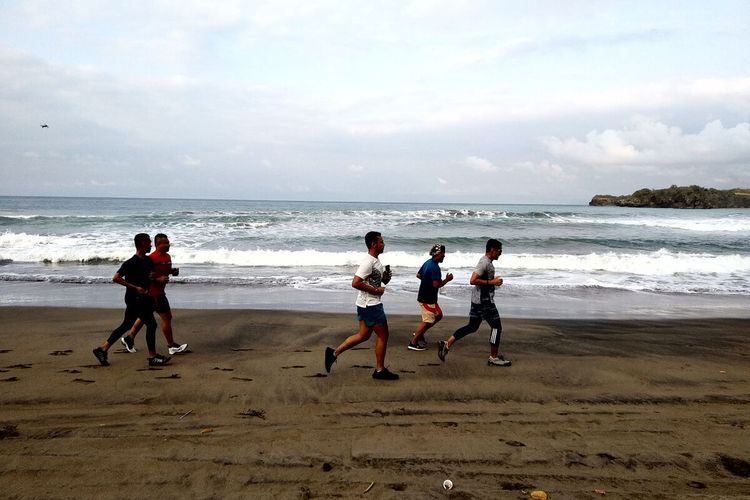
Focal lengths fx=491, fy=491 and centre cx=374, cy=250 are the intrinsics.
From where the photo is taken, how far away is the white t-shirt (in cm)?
555

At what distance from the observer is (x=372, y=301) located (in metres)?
5.67

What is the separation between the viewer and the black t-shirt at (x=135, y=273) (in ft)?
20.3

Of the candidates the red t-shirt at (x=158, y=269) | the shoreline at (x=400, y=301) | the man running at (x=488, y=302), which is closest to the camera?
the man running at (x=488, y=302)

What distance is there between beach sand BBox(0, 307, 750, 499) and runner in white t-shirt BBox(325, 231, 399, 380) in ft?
0.87

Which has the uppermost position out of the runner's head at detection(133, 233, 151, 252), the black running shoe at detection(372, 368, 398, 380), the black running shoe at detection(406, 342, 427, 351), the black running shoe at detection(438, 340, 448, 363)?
the runner's head at detection(133, 233, 151, 252)

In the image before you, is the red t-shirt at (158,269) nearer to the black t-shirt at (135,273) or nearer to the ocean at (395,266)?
the black t-shirt at (135,273)

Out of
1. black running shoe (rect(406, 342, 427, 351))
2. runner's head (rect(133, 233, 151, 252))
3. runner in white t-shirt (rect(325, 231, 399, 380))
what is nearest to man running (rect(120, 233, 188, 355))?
runner's head (rect(133, 233, 151, 252))

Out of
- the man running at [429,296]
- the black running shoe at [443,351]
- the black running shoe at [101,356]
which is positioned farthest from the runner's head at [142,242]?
the black running shoe at [443,351]

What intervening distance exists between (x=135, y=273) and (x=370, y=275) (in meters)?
3.04

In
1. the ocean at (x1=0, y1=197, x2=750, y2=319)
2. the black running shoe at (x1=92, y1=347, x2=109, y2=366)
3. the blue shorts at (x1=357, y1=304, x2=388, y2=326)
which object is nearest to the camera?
the blue shorts at (x1=357, y1=304, x2=388, y2=326)

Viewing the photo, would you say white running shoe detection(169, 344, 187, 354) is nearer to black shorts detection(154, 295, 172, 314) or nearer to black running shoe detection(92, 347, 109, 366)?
black shorts detection(154, 295, 172, 314)

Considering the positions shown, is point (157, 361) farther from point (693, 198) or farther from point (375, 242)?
point (693, 198)

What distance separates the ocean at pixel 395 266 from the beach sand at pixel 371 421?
378 centimetres

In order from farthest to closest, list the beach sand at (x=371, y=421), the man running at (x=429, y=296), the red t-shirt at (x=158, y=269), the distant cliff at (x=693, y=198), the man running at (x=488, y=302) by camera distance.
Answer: the distant cliff at (x=693, y=198) < the man running at (x=429, y=296) < the red t-shirt at (x=158, y=269) < the man running at (x=488, y=302) < the beach sand at (x=371, y=421)
